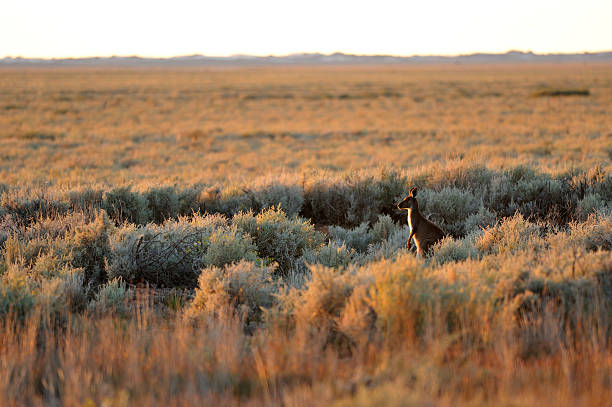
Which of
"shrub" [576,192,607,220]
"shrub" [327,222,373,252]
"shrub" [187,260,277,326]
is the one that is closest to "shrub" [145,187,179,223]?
"shrub" [327,222,373,252]

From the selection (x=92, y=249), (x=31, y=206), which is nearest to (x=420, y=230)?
(x=92, y=249)

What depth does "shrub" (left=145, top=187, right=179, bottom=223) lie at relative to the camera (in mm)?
10102

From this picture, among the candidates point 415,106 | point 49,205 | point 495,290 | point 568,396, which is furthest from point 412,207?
point 415,106

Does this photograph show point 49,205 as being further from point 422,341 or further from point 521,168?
point 521,168

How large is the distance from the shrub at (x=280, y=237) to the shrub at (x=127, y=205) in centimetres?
254

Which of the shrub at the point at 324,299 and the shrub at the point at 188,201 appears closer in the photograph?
the shrub at the point at 324,299

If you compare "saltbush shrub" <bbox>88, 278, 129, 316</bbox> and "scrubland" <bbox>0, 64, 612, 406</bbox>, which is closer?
"scrubland" <bbox>0, 64, 612, 406</bbox>

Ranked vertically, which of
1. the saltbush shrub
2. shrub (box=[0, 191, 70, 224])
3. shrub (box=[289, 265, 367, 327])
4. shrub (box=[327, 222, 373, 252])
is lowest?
shrub (box=[327, 222, 373, 252])

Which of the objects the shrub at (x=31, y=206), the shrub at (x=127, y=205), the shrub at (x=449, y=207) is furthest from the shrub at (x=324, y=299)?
the shrub at (x=31, y=206)

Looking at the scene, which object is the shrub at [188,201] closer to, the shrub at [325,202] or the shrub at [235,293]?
the shrub at [325,202]

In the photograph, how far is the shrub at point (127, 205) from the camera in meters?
9.59

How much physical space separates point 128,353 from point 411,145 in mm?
17900

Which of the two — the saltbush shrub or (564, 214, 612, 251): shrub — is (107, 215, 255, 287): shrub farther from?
(564, 214, 612, 251): shrub

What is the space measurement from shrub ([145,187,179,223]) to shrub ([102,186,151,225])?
190mm
